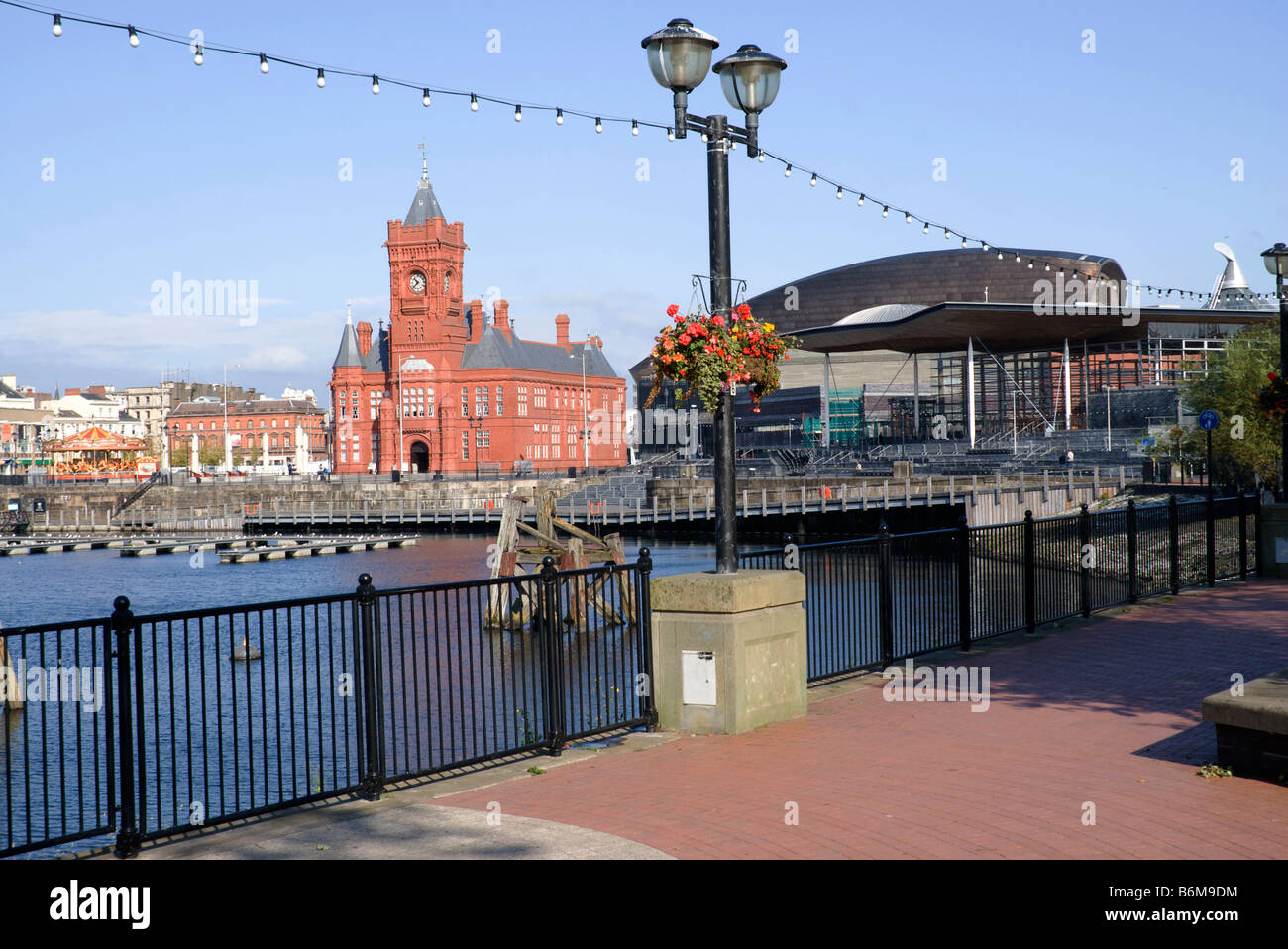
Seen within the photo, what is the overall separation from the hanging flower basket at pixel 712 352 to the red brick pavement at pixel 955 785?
2.85m

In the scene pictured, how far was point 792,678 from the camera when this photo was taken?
34.7 feet

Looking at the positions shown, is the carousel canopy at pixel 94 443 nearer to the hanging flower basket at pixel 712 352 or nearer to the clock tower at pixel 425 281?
the clock tower at pixel 425 281

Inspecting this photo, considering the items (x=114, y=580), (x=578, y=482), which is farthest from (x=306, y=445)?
(x=114, y=580)

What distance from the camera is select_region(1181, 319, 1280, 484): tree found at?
38.9 metres

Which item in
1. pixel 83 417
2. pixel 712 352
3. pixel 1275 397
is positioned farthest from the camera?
pixel 83 417

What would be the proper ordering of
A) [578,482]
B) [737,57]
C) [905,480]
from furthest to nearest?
[578,482]
[905,480]
[737,57]

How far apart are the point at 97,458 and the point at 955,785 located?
110m

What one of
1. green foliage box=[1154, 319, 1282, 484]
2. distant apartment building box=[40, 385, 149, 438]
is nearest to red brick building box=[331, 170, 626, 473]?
green foliage box=[1154, 319, 1282, 484]

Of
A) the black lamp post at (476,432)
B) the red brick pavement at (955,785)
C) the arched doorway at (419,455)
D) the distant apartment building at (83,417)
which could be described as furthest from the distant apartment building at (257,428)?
the red brick pavement at (955,785)

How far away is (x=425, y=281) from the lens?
362ft

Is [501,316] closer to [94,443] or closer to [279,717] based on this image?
[94,443]

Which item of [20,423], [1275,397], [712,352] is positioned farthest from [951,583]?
[20,423]

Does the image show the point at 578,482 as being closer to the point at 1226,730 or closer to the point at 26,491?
the point at 26,491
